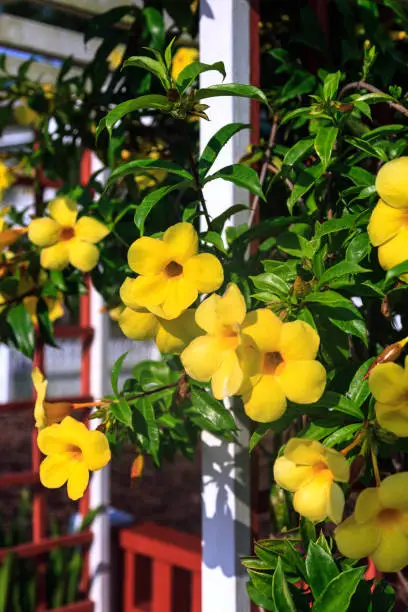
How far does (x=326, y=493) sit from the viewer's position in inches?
32.9

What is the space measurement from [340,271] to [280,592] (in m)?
0.39

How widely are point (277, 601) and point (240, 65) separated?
92 cm

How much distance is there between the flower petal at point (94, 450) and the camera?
1.00 meters

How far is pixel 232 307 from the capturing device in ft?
2.77

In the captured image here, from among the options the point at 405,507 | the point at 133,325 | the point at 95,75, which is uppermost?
the point at 95,75

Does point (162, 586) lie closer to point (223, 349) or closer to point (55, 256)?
Answer: point (55, 256)

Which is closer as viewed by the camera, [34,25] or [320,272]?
[320,272]

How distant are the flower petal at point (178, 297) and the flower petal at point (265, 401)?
0.14 metres

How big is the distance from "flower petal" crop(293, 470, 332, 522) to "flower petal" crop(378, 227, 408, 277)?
0.25 m

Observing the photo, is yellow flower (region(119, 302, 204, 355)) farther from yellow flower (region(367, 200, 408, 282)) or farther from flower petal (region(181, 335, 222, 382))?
yellow flower (region(367, 200, 408, 282))

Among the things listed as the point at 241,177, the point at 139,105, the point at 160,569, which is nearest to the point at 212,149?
the point at 241,177

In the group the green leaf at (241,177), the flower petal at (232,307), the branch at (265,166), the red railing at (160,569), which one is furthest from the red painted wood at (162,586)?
the flower petal at (232,307)

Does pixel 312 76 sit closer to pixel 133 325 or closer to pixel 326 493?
pixel 133 325

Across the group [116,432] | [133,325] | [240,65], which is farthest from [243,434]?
[240,65]
